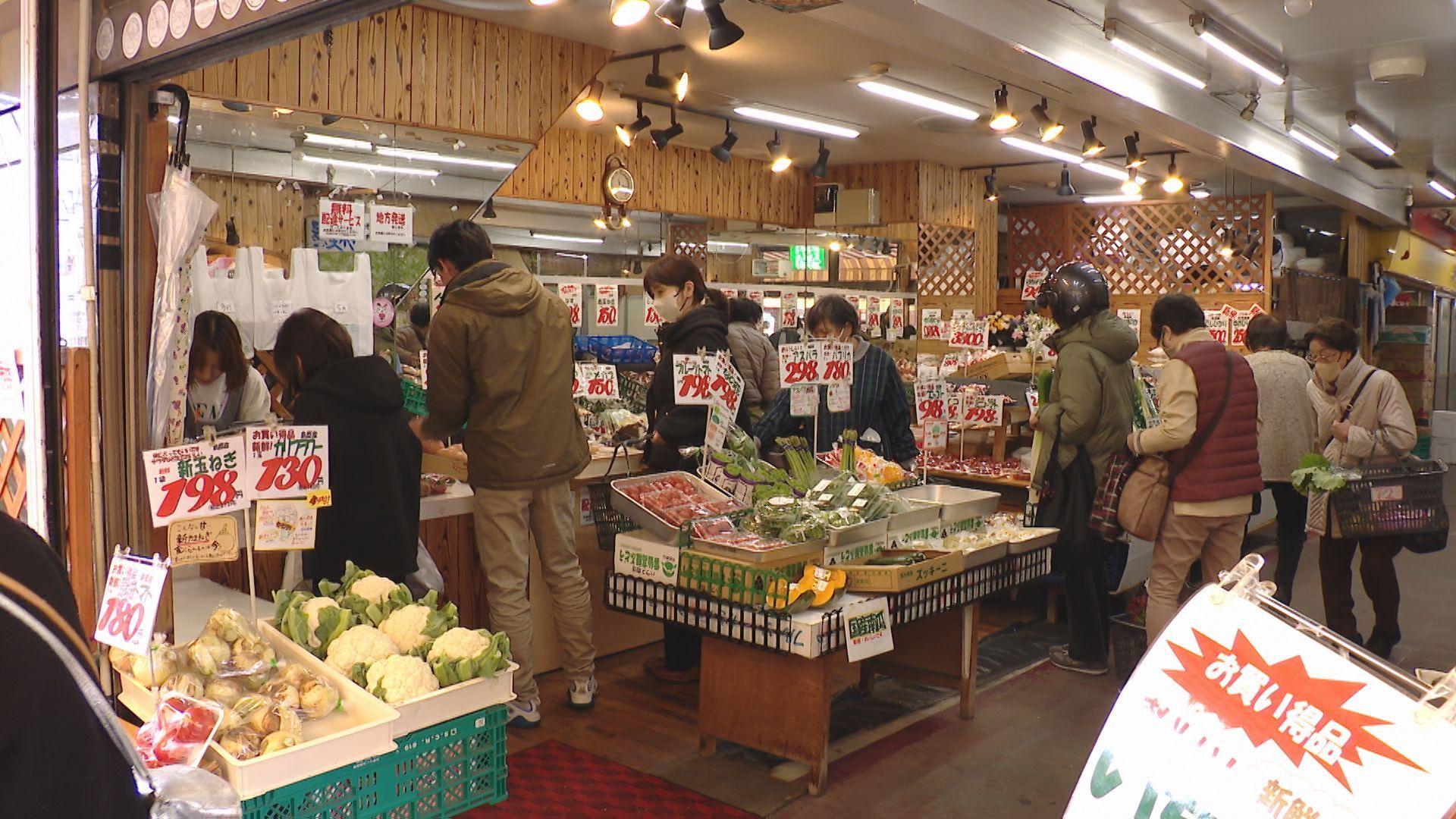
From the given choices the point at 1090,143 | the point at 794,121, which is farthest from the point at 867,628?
the point at 794,121

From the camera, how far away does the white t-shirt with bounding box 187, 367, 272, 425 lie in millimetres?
4613

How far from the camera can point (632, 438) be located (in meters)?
5.08

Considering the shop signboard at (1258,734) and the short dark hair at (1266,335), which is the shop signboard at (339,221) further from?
the short dark hair at (1266,335)

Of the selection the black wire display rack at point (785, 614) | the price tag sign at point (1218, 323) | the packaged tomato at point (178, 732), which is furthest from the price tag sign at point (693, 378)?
the price tag sign at point (1218, 323)

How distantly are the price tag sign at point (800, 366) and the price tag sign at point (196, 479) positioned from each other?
2567 mm

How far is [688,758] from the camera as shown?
399 centimetres

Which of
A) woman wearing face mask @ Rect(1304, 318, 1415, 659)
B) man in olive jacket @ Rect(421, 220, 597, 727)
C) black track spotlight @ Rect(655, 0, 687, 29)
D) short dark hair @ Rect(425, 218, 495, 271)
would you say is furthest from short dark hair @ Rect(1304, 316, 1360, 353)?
short dark hair @ Rect(425, 218, 495, 271)

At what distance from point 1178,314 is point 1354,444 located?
5.00 feet

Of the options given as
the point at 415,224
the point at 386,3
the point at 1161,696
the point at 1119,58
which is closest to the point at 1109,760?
the point at 1161,696

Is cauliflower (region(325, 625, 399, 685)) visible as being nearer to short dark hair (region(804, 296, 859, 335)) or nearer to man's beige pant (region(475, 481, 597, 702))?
man's beige pant (region(475, 481, 597, 702))

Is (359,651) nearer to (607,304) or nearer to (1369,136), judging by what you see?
(607,304)

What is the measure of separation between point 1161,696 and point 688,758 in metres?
2.76

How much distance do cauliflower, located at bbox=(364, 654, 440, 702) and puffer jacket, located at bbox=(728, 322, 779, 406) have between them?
337cm

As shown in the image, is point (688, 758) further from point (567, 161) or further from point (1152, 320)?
point (567, 161)
